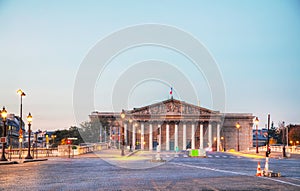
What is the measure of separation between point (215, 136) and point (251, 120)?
46.6ft

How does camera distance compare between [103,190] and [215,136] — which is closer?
[103,190]

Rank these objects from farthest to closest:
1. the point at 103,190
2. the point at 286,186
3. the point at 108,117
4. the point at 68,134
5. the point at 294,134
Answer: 1. the point at 108,117
2. the point at 294,134
3. the point at 68,134
4. the point at 286,186
5. the point at 103,190

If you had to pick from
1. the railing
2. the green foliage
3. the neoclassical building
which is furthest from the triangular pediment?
the railing

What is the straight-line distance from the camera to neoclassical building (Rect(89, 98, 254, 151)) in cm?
15425

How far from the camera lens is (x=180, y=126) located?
160 m

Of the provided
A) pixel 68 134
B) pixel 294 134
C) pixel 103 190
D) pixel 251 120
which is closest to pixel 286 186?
pixel 103 190

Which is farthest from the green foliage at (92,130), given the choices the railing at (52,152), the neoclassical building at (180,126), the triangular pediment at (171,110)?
the railing at (52,152)

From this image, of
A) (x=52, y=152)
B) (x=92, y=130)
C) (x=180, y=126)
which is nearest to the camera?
(x=52, y=152)

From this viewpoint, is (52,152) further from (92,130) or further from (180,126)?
(180,126)

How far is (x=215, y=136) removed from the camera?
157750 millimetres

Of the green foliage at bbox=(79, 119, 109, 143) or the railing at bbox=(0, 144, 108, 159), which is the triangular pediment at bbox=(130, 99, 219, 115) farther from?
the railing at bbox=(0, 144, 108, 159)

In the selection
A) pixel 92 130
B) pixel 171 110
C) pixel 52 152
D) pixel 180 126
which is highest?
pixel 171 110

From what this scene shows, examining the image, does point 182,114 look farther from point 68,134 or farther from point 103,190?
point 103,190

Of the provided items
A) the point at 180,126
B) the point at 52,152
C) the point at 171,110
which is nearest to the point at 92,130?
→ the point at 171,110
